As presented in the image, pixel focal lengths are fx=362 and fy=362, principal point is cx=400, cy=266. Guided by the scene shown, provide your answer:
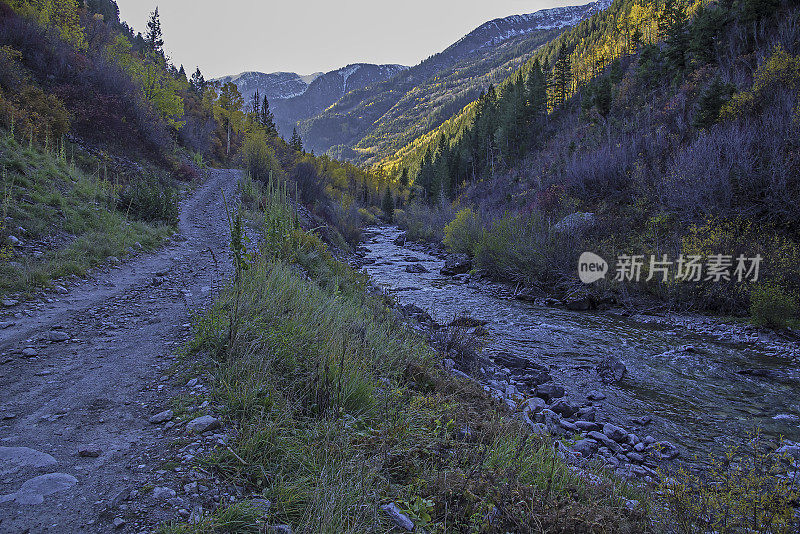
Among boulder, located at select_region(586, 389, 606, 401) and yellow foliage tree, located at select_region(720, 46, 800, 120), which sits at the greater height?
yellow foliage tree, located at select_region(720, 46, 800, 120)

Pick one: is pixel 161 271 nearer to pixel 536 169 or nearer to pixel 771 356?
pixel 771 356

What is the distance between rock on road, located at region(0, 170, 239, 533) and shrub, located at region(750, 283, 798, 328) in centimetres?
1279

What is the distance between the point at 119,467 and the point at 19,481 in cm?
44

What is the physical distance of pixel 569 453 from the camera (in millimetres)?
4355

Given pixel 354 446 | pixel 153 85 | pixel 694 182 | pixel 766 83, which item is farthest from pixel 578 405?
pixel 153 85

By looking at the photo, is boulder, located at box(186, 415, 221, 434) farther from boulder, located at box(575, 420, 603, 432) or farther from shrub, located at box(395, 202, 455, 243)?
shrub, located at box(395, 202, 455, 243)

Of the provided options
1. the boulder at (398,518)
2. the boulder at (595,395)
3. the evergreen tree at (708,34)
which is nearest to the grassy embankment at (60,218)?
the boulder at (398,518)

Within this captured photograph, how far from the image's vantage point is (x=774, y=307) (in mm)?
9352

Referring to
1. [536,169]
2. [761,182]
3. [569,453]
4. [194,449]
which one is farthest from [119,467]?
[536,169]

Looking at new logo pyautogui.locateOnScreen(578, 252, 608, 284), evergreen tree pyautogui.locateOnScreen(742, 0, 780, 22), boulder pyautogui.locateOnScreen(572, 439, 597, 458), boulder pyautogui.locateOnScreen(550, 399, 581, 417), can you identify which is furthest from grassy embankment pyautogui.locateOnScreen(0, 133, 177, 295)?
evergreen tree pyautogui.locateOnScreen(742, 0, 780, 22)

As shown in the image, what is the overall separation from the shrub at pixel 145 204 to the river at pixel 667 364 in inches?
341

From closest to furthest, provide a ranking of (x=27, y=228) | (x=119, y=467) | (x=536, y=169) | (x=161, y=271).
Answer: (x=119, y=467), (x=27, y=228), (x=161, y=271), (x=536, y=169)

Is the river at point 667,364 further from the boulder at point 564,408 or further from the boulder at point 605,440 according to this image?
the boulder at point 605,440

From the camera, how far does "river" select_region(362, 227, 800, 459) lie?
19.4 feet
